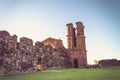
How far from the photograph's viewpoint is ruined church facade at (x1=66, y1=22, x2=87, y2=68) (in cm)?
3148

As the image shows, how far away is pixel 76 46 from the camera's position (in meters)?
32.6

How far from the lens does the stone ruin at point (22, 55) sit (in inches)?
593

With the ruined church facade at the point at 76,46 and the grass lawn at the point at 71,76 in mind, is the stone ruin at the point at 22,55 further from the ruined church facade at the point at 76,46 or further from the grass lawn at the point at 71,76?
the ruined church facade at the point at 76,46

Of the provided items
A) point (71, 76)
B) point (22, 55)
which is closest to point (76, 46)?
point (22, 55)

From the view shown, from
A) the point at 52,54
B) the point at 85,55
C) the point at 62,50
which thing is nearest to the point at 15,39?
the point at 52,54

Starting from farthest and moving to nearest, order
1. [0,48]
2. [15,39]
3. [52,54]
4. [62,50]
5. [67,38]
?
[67,38], [62,50], [52,54], [15,39], [0,48]

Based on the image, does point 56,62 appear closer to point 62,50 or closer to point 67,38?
point 62,50

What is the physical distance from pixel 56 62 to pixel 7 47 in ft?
38.5

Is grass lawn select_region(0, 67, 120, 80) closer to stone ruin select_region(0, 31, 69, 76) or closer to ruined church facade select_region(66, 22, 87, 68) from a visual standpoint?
stone ruin select_region(0, 31, 69, 76)

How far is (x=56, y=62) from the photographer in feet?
87.2

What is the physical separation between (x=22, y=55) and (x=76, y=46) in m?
15.6

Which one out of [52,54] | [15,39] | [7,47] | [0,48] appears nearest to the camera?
[0,48]

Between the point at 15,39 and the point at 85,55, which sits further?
Answer: the point at 85,55

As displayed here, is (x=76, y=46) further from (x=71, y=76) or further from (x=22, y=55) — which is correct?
(x=71, y=76)
